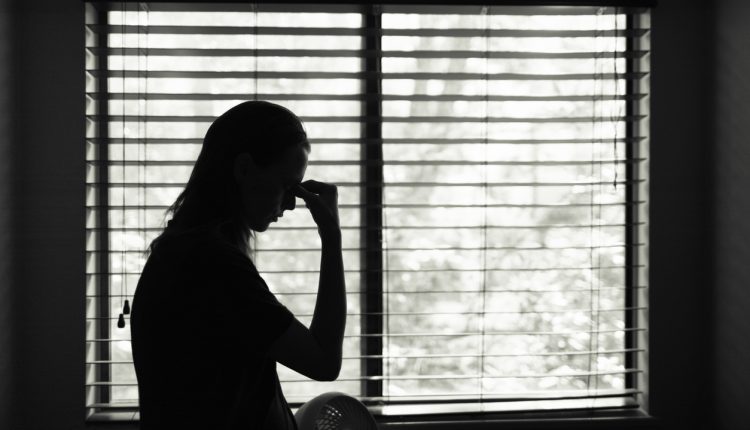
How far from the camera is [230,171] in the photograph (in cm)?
110

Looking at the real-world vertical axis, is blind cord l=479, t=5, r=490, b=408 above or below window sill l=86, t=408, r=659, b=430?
above

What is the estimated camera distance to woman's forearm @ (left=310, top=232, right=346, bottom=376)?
1.10m

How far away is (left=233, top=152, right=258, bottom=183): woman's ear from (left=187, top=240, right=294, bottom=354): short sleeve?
0.49 ft

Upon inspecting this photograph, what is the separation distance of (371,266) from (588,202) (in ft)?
2.35

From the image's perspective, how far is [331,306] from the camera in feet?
3.77

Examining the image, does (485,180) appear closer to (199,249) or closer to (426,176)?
(426,176)
